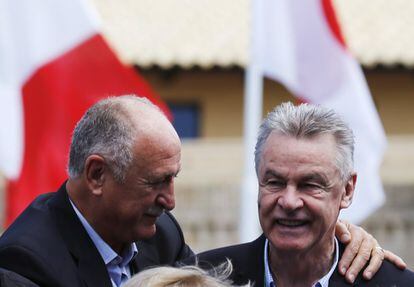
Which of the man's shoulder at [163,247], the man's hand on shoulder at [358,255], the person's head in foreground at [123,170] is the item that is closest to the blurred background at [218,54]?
the man's shoulder at [163,247]

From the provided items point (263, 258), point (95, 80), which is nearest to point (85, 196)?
point (263, 258)

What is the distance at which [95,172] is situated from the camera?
4254 mm

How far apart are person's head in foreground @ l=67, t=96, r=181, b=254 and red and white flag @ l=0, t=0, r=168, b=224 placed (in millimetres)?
3983

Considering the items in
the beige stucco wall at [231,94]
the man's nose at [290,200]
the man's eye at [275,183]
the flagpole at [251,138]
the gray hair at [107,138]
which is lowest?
the beige stucco wall at [231,94]

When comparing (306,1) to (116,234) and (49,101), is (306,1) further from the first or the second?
(116,234)

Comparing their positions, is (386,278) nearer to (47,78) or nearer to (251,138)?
(251,138)

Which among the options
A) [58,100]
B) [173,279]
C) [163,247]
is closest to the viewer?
[173,279]

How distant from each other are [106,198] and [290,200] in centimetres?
60

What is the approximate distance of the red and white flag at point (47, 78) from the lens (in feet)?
27.3

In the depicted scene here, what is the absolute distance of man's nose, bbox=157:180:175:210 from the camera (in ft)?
14.0

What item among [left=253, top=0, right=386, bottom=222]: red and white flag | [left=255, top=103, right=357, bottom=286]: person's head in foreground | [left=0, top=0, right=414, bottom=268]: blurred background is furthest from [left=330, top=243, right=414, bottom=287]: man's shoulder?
[left=0, top=0, right=414, bottom=268]: blurred background

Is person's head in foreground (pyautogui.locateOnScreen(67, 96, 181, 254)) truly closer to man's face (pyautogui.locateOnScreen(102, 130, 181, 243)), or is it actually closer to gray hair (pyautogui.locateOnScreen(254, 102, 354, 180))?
man's face (pyautogui.locateOnScreen(102, 130, 181, 243))

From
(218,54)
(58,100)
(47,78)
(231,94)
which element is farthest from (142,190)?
(231,94)

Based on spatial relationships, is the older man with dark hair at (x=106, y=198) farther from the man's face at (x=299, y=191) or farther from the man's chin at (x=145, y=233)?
the man's face at (x=299, y=191)
